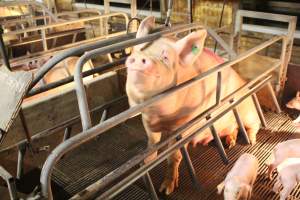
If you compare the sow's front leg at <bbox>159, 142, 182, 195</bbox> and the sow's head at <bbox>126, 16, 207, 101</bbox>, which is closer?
the sow's head at <bbox>126, 16, 207, 101</bbox>

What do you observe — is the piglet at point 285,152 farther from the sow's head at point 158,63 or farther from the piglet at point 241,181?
the sow's head at point 158,63

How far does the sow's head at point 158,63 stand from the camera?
7.47 feet

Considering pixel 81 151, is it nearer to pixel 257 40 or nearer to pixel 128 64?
pixel 128 64

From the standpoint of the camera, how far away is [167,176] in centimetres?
303

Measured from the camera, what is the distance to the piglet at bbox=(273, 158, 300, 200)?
2668mm

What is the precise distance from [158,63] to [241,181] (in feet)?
3.82

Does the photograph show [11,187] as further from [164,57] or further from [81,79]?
[164,57]

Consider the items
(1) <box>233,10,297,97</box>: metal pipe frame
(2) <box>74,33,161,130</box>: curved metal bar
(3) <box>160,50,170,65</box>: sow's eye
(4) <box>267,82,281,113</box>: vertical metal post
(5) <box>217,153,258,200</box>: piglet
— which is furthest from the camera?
(4) <box>267,82,281,113</box>: vertical metal post

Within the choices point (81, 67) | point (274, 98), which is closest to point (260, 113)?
point (274, 98)

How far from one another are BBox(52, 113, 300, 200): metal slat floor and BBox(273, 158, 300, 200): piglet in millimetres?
259

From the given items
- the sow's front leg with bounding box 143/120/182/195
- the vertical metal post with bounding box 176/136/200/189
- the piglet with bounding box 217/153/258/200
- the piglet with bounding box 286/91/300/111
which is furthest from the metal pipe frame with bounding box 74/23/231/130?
the piglet with bounding box 286/91/300/111

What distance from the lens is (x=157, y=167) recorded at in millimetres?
3334

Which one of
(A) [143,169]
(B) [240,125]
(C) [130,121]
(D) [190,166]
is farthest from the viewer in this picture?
(C) [130,121]

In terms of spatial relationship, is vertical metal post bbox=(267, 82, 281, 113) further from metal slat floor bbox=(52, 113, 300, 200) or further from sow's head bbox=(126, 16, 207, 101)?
sow's head bbox=(126, 16, 207, 101)
